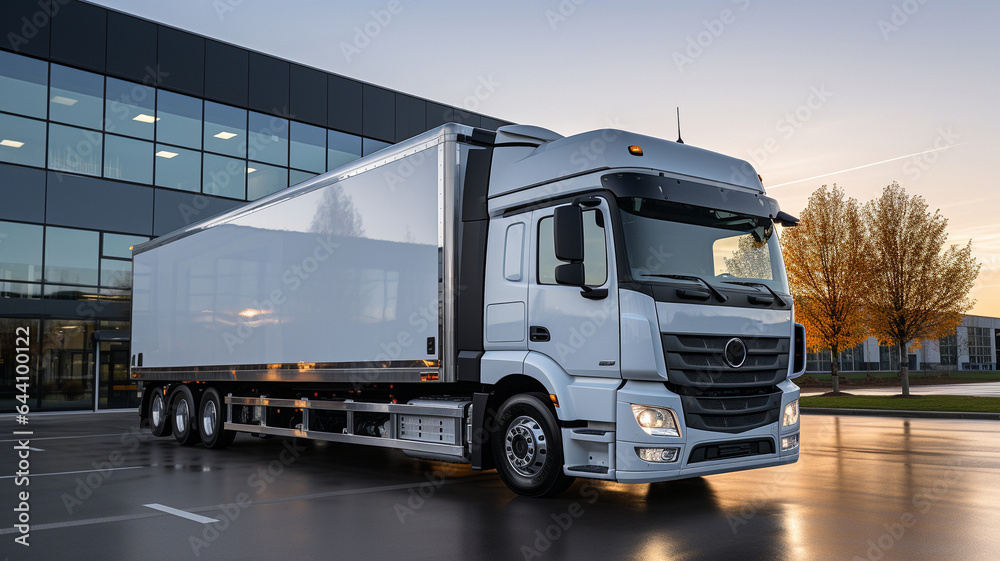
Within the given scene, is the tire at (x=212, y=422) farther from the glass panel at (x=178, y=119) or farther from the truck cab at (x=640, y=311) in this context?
the glass panel at (x=178, y=119)

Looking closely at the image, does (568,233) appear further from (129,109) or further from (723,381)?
(129,109)

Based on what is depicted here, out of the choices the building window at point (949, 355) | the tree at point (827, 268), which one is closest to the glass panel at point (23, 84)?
the tree at point (827, 268)

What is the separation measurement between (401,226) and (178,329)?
23.9 feet

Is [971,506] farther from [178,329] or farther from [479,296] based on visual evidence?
[178,329]

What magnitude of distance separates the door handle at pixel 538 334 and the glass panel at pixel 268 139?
23.6m

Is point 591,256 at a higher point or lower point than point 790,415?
higher

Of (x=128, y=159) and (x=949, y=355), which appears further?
(x=949, y=355)

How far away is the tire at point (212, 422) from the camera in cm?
1361

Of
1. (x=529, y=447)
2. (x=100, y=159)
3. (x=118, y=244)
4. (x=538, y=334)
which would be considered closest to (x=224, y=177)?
(x=100, y=159)

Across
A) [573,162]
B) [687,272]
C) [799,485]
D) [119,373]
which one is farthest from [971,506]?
[119,373]

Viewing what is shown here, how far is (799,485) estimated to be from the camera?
350 inches

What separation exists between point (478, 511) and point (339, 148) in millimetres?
25701

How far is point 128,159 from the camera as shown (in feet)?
86.0

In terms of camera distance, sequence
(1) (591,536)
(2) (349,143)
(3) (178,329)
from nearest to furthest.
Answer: (1) (591,536) < (3) (178,329) < (2) (349,143)
